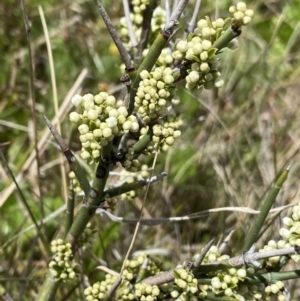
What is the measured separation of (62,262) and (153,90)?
1.22 ft

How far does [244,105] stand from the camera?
1.86 meters

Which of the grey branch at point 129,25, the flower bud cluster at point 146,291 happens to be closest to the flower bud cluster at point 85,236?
the flower bud cluster at point 146,291

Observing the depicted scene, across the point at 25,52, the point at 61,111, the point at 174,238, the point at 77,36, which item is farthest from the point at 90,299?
the point at 77,36

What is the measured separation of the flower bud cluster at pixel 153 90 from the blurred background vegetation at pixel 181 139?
55 cm

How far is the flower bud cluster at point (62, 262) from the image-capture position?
849 millimetres

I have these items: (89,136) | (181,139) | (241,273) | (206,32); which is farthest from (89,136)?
(181,139)

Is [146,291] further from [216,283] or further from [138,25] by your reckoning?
[138,25]

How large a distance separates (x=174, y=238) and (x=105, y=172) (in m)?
0.82

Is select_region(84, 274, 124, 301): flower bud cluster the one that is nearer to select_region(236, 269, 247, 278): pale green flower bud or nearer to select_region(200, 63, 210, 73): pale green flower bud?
select_region(236, 269, 247, 278): pale green flower bud

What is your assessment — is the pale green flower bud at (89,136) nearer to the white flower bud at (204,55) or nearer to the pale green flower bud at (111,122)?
the pale green flower bud at (111,122)

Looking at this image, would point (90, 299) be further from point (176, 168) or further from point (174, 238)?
point (176, 168)

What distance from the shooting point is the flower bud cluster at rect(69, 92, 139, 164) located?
2.13 feet

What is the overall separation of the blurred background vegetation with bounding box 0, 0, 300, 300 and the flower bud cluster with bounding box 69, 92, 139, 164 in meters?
0.50

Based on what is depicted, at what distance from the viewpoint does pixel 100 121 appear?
2.19 ft
